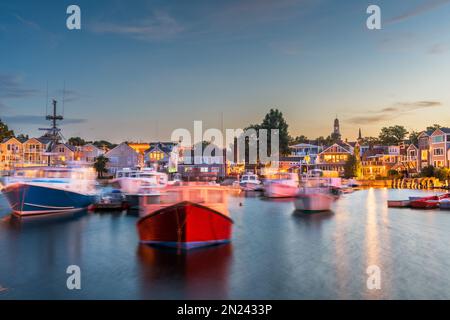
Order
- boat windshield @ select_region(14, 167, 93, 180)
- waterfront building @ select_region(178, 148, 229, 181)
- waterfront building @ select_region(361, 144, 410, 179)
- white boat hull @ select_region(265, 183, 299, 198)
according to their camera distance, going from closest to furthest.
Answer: boat windshield @ select_region(14, 167, 93, 180) → white boat hull @ select_region(265, 183, 299, 198) → waterfront building @ select_region(178, 148, 229, 181) → waterfront building @ select_region(361, 144, 410, 179)

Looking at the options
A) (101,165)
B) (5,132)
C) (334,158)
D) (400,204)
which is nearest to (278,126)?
(334,158)

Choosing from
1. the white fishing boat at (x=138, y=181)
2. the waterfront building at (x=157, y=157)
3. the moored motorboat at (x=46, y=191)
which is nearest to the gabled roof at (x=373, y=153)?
the waterfront building at (x=157, y=157)

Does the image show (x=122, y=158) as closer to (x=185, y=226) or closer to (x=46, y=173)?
(x=46, y=173)

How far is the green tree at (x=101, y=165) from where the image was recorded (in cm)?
11638

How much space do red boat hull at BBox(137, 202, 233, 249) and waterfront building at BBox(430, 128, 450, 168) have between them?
274 feet

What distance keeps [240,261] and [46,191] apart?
27747 millimetres

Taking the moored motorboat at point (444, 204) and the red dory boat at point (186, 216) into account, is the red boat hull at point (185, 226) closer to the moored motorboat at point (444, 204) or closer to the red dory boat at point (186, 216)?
the red dory boat at point (186, 216)

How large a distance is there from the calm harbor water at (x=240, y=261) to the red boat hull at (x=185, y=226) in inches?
27.6

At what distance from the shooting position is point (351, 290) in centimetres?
2128

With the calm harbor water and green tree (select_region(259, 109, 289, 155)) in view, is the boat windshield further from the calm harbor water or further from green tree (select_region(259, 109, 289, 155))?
green tree (select_region(259, 109, 289, 155))

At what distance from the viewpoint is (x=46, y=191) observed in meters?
45.0

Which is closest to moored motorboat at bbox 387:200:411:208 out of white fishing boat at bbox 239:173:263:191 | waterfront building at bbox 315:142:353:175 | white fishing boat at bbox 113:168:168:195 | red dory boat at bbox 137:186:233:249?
white fishing boat at bbox 113:168:168:195

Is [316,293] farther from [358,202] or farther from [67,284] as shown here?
[358,202]

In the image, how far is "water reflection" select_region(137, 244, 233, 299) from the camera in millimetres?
20438
